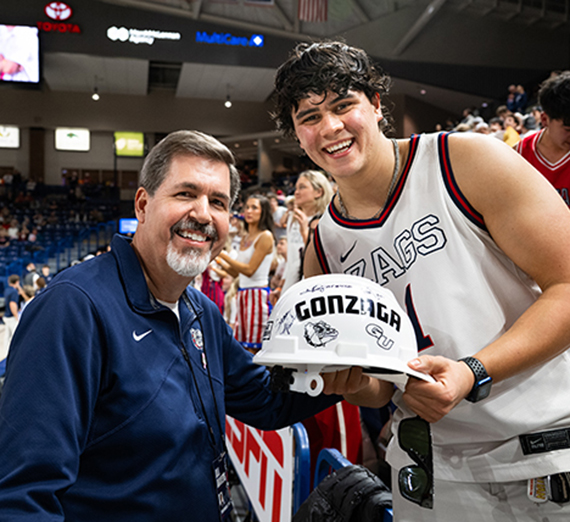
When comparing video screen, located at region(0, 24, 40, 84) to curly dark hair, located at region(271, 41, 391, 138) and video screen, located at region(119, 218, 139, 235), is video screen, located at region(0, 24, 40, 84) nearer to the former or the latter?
video screen, located at region(119, 218, 139, 235)

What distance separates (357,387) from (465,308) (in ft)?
1.08

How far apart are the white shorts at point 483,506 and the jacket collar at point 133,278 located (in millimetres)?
895

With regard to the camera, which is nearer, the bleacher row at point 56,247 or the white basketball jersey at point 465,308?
the white basketball jersey at point 465,308

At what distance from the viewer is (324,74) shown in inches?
58.3

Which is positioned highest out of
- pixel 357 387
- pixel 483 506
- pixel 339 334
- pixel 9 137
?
pixel 9 137

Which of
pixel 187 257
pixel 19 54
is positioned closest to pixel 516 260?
pixel 187 257

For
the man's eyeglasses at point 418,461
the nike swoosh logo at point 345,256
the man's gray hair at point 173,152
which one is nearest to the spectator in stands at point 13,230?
the man's gray hair at point 173,152

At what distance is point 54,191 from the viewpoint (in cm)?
2411

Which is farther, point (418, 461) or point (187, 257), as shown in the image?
point (187, 257)

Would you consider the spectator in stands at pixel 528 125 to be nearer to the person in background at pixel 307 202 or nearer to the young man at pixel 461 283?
the person in background at pixel 307 202

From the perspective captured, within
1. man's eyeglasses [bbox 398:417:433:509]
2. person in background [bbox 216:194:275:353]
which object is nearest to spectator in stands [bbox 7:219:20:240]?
person in background [bbox 216:194:275:353]

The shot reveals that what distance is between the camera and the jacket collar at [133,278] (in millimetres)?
1499

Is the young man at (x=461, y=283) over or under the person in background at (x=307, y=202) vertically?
under

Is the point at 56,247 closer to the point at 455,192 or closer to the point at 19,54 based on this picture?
the point at 19,54
